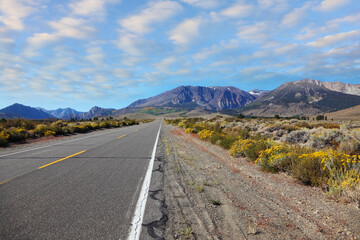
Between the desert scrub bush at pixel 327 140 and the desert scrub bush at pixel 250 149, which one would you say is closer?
the desert scrub bush at pixel 250 149


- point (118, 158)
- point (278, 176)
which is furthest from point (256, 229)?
point (118, 158)

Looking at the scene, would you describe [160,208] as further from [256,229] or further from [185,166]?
[185,166]

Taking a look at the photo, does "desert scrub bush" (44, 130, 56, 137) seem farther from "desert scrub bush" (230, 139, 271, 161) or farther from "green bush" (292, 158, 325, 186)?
"green bush" (292, 158, 325, 186)

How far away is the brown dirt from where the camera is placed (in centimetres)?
324

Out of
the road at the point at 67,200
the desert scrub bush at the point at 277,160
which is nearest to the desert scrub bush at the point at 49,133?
the road at the point at 67,200

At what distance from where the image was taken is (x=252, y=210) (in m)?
4.06

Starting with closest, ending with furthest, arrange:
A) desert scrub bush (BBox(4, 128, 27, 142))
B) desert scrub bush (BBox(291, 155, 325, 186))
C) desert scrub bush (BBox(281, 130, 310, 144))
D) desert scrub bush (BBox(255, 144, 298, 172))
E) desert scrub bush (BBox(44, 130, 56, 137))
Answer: desert scrub bush (BBox(291, 155, 325, 186)) < desert scrub bush (BBox(255, 144, 298, 172)) < desert scrub bush (BBox(281, 130, 310, 144)) < desert scrub bush (BBox(4, 128, 27, 142)) < desert scrub bush (BBox(44, 130, 56, 137))

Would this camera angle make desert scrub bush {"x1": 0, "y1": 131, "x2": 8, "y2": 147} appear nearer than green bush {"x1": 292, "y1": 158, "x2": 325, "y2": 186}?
No

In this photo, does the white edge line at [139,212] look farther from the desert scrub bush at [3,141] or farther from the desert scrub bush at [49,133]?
the desert scrub bush at [49,133]

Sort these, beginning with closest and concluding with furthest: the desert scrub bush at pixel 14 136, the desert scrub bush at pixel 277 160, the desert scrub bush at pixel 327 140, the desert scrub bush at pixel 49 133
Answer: the desert scrub bush at pixel 277 160
the desert scrub bush at pixel 327 140
the desert scrub bush at pixel 14 136
the desert scrub bush at pixel 49 133

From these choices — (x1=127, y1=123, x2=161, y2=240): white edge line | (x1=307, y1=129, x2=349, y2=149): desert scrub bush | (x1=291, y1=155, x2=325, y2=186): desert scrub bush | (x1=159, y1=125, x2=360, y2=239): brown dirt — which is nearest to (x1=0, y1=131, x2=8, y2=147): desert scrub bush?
(x1=127, y1=123, x2=161, y2=240): white edge line

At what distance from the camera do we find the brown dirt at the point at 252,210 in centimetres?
324

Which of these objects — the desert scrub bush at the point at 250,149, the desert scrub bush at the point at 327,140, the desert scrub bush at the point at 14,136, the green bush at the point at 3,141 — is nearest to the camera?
the desert scrub bush at the point at 250,149

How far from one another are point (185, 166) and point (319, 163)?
14.4ft
